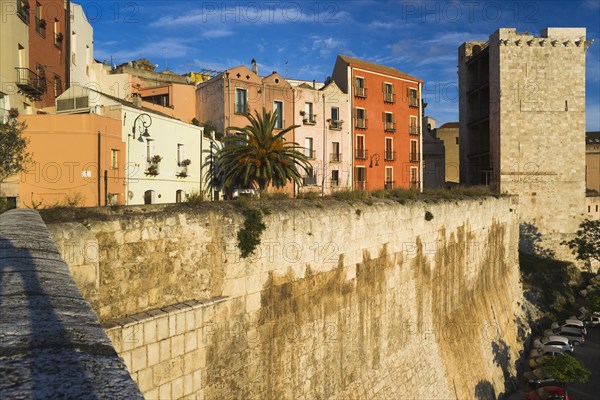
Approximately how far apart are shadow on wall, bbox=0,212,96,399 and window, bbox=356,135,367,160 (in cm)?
2690

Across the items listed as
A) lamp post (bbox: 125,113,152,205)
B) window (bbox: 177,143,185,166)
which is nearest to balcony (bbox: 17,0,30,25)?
lamp post (bbox: 125,113,152,205)

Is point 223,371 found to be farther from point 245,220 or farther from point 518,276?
point 518,276

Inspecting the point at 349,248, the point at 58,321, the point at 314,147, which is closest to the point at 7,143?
the point at 349,248

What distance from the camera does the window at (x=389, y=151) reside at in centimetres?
3039

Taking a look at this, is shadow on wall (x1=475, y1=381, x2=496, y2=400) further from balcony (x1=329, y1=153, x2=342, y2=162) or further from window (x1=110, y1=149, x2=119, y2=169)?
window (x1=110, y1=149, x2=119, y2=169)

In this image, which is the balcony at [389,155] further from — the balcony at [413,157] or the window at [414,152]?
the window at [414,152]

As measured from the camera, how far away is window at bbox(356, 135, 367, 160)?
1142 inches

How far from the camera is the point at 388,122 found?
99.7ft

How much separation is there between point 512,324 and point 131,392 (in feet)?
83.9

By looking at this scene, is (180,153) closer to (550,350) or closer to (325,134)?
(325,134)

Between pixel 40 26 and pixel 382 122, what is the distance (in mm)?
20665

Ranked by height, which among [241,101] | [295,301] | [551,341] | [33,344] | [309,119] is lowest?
[551,341]

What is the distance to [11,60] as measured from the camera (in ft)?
48.5

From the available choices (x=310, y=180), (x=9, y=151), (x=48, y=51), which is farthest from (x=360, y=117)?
(x=9, y=151)
